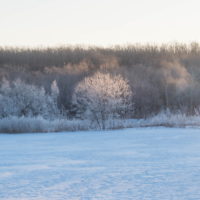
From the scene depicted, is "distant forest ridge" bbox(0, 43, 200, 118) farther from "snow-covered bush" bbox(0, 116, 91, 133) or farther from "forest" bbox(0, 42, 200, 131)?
"snow-covered bush" bbox(0, 116, 91, 133)

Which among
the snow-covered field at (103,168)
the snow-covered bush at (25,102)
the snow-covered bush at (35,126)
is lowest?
the snow-covered field at (103,168)

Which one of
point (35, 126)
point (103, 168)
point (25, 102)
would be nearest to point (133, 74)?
point (25, 102)

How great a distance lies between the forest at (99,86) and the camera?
936 inches

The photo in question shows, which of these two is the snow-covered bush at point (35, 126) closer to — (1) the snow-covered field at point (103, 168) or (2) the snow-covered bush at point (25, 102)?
(1) the snow-covered field at point (103, 168)

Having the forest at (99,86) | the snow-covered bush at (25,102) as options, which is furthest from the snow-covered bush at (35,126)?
the snow-covered bush at (25,102)

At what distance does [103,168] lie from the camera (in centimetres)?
971

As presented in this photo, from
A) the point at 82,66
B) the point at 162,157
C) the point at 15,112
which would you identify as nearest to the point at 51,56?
the point at 82,66

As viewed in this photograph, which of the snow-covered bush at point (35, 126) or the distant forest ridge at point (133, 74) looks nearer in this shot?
the snow-covered bush at point (35, 126)

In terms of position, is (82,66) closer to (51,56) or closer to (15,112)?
(51,56)

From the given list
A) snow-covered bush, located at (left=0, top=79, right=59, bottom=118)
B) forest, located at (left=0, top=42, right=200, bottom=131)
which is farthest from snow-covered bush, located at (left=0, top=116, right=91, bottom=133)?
snow-covered bush, located at (left=0, top=79, right=59, bottom=118)

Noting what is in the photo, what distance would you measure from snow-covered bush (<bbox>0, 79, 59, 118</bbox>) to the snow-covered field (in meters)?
10.9

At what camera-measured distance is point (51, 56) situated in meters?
64.8

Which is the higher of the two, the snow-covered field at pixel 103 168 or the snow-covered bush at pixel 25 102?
the snow-covered bush at pixel 25 102

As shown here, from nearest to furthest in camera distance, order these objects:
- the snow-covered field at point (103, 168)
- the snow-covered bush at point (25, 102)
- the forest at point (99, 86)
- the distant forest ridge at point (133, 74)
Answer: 1. the snow-covered field at point (103, 168)
2. the forest at point (99, 86)
3. the snow-covered bush at point (25, 102)
4. the distant forest ridge at point (133, 74)
